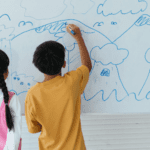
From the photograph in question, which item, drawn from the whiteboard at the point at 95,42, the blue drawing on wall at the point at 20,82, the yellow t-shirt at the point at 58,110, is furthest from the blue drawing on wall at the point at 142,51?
the blue drawing on wall at the point at 20,82

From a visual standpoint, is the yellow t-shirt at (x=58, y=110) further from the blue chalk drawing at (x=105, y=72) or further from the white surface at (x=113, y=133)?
the white surface at (x=113, y=133)

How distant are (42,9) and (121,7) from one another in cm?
39

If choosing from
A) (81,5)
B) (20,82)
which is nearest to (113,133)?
(20,82)

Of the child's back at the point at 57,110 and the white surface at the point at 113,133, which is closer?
the child's back at the point at 57,110

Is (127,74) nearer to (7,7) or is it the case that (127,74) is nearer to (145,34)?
(145,34)

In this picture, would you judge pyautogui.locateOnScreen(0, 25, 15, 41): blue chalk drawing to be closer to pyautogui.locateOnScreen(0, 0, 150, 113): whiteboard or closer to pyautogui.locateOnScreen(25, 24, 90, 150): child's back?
pyautogui.locateOnScreen(0, 0, 150, 113): whiteboard

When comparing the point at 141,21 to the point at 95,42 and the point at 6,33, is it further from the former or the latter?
the point at 6,33

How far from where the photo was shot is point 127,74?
2.60 feet

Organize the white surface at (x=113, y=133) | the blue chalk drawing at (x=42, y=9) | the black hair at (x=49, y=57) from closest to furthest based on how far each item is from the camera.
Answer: the black hair at (x=49, y=57)
the blue chalk drawing at (x=42, y=9)
the white surface at (x=113, y=133)

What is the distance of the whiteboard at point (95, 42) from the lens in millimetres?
691

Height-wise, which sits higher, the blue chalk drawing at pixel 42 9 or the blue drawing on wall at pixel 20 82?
the blue chalk drawing at pixel 42 9

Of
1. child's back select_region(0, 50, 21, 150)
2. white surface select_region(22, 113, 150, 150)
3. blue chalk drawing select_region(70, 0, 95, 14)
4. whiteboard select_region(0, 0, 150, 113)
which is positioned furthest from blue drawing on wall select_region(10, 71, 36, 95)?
blue chalk drawing select_region(70, 0, 95, 14)

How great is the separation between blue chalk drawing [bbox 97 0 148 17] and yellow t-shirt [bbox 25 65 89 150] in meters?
0.32

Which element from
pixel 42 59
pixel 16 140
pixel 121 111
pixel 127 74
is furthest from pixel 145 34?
pixel 16 140
